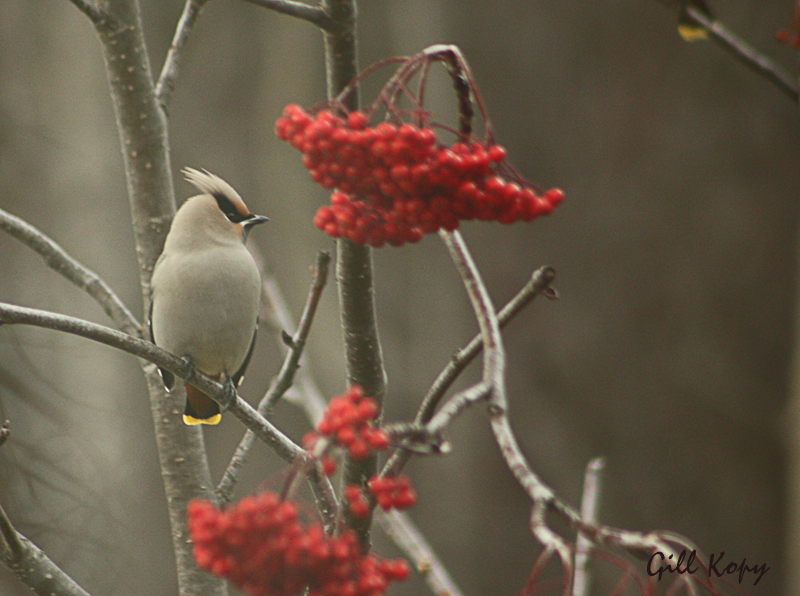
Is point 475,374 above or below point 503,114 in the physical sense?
below

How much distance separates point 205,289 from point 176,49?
55 cm

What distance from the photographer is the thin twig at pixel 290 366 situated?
134cm

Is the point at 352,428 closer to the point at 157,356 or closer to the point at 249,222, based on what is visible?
the point at 157,356

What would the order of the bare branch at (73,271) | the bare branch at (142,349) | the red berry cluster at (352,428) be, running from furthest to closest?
the bare branch at (73,271) → the bare branch at (142,349) → the red berry cluster at (352,428)

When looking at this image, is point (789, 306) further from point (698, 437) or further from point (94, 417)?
point (94, 417)

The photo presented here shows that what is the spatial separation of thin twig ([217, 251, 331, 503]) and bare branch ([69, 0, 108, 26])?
0.60 m

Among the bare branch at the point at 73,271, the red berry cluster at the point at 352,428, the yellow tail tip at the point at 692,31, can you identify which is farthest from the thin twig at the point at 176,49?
the red berry cluster at the point at 352,428

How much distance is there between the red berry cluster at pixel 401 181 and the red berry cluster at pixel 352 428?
0.33 m

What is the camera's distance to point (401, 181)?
0.95 m

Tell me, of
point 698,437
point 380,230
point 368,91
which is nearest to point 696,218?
point 698,437

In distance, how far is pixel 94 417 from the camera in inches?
158

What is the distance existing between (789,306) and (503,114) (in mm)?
1409

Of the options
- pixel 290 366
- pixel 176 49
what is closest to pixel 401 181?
pixel 290 366

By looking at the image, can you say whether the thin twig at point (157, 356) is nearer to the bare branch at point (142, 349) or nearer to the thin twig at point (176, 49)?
the bare branch at point (142, 349)
